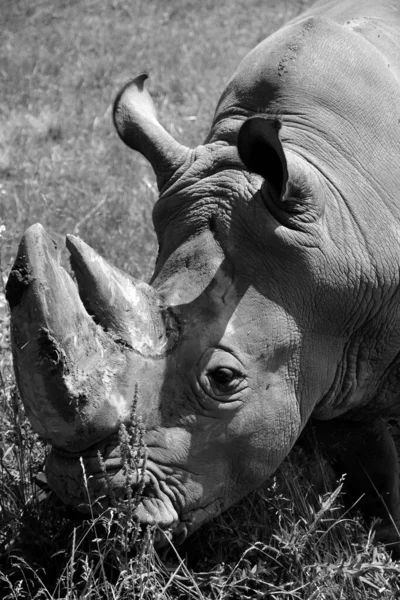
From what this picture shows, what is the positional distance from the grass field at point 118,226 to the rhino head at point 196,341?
275 mm

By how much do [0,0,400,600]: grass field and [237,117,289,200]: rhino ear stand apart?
1.24 m

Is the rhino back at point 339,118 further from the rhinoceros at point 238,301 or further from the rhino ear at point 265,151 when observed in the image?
the rhino ear at point 265,151

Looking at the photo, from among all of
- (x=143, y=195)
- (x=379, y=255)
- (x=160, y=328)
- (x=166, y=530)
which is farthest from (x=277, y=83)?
(x=143, y=195)

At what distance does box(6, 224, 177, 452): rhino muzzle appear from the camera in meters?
3.17

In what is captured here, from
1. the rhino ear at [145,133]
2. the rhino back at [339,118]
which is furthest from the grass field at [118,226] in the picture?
the rhino back at [339,118]

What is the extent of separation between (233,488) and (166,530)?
0.29m

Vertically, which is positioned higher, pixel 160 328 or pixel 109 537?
pixel 160 328

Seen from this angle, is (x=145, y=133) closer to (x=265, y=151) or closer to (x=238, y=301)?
(x=265, y=151)

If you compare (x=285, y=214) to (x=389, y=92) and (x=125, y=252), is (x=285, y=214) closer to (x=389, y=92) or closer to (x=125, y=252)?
(x=389, y=92)

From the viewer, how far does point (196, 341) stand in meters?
3.47

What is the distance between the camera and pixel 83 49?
32.9ft

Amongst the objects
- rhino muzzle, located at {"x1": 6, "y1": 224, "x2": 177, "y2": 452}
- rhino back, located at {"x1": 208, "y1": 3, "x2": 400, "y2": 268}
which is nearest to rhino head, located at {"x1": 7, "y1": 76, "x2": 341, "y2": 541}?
rhino muzzle, located at {"x1": 6, "y1": 224, "x2": 177, "y2": 452}

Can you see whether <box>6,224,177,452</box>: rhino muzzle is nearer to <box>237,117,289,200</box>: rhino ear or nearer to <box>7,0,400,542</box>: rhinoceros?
<box>7,0,400,542</box>: rhinoceros

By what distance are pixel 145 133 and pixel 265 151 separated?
82 centimetres
